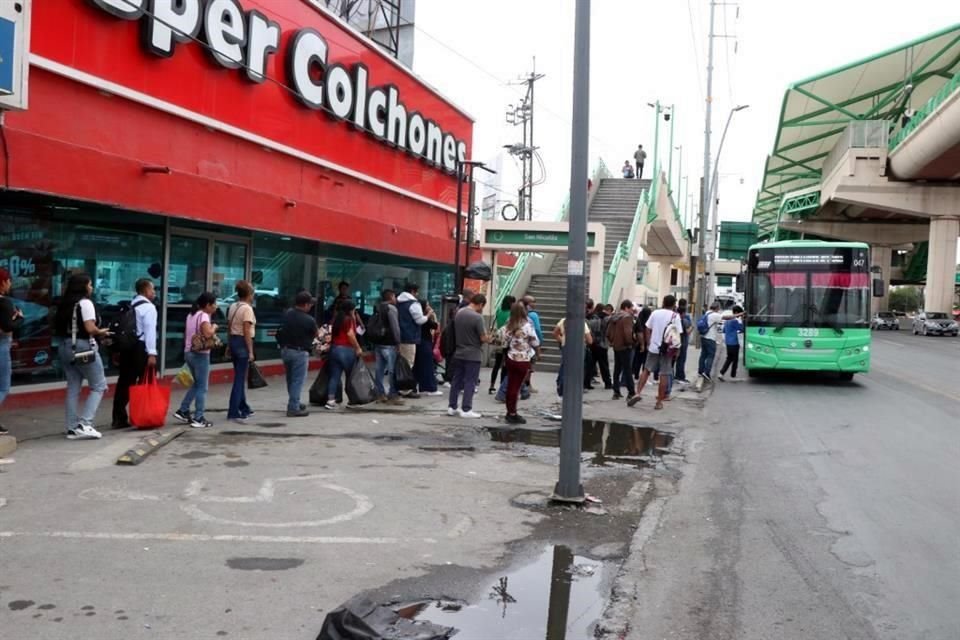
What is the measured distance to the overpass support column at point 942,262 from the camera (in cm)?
4606

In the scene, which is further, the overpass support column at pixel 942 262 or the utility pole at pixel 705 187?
the overpass support column at pixel 942 262

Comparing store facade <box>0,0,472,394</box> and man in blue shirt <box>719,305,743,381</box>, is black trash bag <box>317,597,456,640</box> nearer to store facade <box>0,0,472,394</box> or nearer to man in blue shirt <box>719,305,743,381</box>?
store facade <box>0,0,472,394</box>

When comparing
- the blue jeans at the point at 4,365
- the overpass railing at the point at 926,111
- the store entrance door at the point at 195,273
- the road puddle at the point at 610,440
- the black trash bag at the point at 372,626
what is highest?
the overpass railing at the point at 926,111

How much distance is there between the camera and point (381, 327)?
1191 centimetres

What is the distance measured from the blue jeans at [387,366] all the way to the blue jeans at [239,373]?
2.55 metres

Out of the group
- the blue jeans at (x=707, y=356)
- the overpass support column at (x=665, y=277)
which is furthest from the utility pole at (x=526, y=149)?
the blue jeans at (x=707, y=356)

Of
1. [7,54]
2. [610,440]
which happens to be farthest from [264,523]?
[610,440]

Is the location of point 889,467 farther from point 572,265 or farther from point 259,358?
point 259,358

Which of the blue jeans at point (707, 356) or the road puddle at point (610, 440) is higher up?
the blue jeans at point (707, 356)

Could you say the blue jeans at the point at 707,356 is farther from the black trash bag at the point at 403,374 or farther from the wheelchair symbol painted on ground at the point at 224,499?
the wheelchair symbol painted on ground at the point at 224,499

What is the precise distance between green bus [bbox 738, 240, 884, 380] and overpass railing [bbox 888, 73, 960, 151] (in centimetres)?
2300

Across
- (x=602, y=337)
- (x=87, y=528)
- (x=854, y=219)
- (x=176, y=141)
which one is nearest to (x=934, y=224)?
(x=854, y=219)

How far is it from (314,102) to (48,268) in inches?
233

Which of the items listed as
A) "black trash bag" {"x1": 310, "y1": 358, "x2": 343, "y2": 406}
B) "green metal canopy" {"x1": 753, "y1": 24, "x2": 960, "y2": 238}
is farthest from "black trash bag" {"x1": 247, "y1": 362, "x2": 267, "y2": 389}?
"green metal canopy" {"x1": 753, "y1": 24, "x2": 960, "y2": 238}
